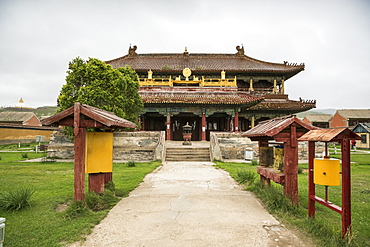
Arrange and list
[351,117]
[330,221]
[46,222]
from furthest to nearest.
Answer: [351,117] < [330,221] < [46,222]

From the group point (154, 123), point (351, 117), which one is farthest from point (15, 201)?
point (351, 117)

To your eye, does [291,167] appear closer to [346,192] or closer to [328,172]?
[328,172]

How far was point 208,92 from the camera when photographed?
22547 millimetres

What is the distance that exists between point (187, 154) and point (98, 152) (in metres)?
10.4

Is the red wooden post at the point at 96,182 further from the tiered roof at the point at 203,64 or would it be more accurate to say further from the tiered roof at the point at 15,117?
the tiered roof at the point at 15,117

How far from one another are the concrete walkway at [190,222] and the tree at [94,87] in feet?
27.8

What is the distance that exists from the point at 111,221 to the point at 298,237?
325 cm

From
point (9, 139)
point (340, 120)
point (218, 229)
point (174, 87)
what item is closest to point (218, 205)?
point (218, 229)

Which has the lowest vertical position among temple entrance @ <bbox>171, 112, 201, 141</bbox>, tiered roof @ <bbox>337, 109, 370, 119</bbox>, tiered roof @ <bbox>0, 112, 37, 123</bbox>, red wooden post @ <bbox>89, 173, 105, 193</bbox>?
red wooden post @ <bbox>89, 173, 105, 193</bbox>

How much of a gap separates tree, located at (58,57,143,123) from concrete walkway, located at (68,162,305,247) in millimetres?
8485

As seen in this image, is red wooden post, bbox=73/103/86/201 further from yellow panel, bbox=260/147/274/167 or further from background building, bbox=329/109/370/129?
background building, bbox=329/109/370/129

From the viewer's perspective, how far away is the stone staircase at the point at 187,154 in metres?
15.4

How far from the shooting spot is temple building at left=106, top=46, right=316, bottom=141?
21812 mm

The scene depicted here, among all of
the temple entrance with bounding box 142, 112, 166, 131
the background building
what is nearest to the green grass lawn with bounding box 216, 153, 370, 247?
the temple entrance with bounding box 142, 112, 166, 131
